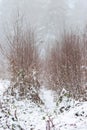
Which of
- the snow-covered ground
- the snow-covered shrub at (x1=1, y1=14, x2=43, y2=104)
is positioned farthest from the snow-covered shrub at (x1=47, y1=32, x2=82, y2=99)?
the snow-covered ground

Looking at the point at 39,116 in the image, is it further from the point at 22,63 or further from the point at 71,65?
the point at 22,63

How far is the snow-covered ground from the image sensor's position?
262 inches

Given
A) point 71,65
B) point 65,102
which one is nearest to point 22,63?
point 71,65

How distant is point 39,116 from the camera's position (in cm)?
809

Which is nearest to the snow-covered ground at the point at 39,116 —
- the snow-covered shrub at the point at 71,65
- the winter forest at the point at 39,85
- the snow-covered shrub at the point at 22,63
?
the winter forest at the point at 39,85

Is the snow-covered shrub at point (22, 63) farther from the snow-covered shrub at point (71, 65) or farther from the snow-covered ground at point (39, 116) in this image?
the snow-covered shrub at point (71, 65)

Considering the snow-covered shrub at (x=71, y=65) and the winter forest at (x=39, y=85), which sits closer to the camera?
the winter forest at (x=39, y=85)

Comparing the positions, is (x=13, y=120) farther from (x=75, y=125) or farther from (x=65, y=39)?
(x=65, y=39)

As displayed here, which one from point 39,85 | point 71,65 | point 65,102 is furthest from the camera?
point 39,85

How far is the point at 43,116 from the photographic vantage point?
7.94 metres

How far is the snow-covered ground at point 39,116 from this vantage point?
6664 millimetres

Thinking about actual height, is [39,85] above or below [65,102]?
below

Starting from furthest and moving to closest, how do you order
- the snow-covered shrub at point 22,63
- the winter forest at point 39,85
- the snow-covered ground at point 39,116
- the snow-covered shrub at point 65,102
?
the snow-covered shrub at point 22,63 < the snow-covered shrub at point 65,102 < the winter forest at point 39,85 < the snow-covered ground at point 39,116

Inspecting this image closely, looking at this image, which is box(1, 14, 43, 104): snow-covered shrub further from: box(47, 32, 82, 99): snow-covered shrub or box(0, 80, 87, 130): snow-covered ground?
box(47, 32, 82, 99): snow-covered shrub
